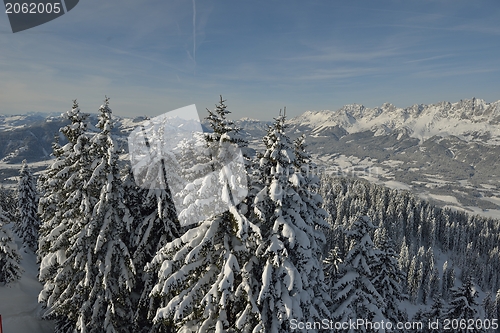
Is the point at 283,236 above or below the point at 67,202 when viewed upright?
below

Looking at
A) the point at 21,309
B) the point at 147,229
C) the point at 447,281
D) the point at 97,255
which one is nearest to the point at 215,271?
the point at 147,229

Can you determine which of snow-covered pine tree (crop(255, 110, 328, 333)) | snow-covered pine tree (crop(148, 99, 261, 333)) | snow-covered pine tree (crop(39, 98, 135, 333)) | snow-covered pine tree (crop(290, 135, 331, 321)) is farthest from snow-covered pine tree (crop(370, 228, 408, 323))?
snow-covered pine tree (crop(39, 98, 135, 333))

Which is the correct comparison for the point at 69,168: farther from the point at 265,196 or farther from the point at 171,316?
the point at 265,196

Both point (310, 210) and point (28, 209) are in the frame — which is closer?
point (310, 210)

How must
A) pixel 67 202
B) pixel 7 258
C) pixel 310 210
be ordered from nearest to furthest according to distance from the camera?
pixel 310 210
pixel 67 202
pixel 7 258

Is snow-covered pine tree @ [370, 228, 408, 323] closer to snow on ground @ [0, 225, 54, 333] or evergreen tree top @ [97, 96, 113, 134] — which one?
evergreen tree top @ [97, 96, 113, 134]

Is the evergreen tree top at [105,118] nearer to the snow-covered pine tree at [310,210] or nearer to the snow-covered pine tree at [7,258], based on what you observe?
the snow-covered pine tree at [7,258]

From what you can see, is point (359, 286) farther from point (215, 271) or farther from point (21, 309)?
point (21, 309)

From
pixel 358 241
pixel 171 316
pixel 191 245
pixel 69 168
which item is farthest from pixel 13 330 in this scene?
pixel 358 241
